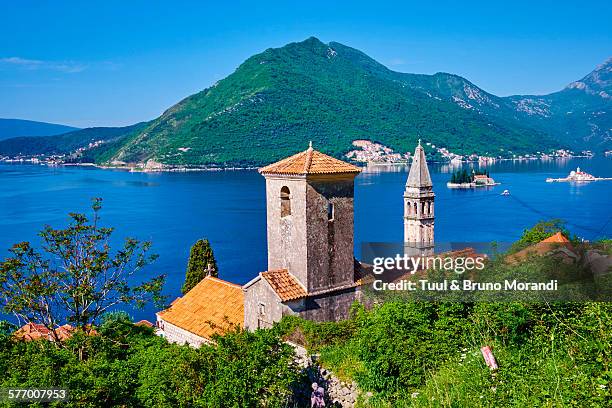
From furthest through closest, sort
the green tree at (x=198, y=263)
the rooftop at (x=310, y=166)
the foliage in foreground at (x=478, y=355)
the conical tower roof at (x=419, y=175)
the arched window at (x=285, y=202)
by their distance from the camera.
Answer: the conical tower roof at (x=419, y=175) < the green tree at (x=198, y=263) < the arched window at (x=285, y=202) < the rooftop at (x=310, y=166) < the foliage in foreground at (x=478, y=355)

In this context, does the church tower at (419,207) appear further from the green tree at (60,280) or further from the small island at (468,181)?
the small island at (468,181)

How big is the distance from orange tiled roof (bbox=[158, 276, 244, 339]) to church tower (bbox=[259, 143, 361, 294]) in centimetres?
228

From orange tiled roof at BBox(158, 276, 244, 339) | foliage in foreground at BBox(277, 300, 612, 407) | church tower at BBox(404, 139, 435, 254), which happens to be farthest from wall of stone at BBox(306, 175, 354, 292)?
church tower at BBox(404, 139, 435, 254)

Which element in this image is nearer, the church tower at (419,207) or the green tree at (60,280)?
the green tree at (60,280)

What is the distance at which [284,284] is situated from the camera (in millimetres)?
12805

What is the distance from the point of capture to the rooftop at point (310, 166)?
41.6ft

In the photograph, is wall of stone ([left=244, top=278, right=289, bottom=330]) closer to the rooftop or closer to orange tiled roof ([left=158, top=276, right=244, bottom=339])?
orange tiled roof ([left=158, top=276, right=244, bottom=339])

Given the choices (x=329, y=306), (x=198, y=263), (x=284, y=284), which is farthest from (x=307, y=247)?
(x=198, y=263)

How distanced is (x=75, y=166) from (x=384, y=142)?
112m

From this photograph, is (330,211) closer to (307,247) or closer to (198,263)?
(307,247)

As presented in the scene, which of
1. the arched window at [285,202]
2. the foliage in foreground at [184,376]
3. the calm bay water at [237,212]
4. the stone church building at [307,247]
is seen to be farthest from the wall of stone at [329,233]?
the calm bay water at [237,212]

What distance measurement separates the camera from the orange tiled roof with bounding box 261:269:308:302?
12.5 meters

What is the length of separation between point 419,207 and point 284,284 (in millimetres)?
11809

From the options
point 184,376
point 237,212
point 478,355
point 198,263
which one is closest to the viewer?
point 478,355
